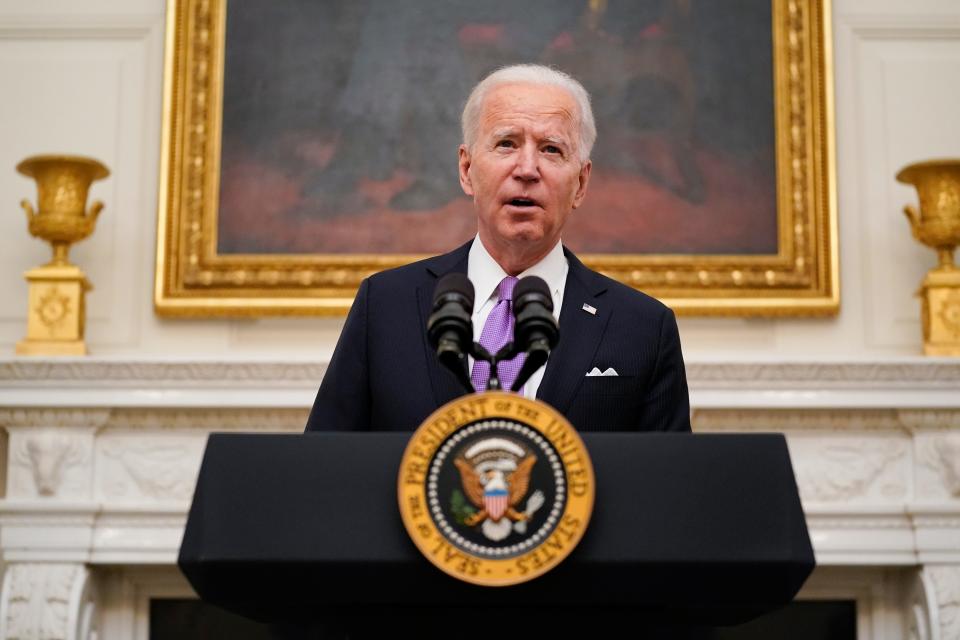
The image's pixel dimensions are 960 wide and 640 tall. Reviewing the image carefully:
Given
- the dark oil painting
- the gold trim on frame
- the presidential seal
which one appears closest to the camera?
the presidential seal

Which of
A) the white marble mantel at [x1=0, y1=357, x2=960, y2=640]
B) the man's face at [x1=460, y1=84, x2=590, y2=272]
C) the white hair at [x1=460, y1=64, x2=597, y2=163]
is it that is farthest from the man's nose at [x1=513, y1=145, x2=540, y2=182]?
the white marble mantel at [x1=0, y1=357, x2=960, y2=640]

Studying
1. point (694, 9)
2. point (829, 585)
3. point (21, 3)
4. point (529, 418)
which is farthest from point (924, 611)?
point (21, 3)

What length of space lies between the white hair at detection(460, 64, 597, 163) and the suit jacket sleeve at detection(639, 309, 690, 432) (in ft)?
1.33

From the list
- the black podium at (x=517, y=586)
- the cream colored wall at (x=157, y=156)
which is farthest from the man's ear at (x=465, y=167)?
the cream colored wall at (x=157, y=156)

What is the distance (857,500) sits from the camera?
4754 mm

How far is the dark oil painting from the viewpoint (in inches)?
204

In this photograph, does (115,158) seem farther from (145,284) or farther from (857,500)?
(857,500)

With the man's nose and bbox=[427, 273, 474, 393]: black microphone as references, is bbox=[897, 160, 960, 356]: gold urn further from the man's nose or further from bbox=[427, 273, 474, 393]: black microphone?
bbox=[427, 273, 474, 393]: black microphone

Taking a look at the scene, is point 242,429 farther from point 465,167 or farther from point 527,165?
point 527,165

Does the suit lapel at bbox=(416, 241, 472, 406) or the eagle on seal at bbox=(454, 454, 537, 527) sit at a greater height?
the suit lapel at bbox=(416, 241, 472, 406)

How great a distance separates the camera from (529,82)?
217cm

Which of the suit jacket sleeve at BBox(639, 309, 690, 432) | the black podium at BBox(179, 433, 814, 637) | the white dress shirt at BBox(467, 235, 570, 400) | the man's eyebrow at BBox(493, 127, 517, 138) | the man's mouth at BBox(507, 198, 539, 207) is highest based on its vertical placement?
the man's eyebrow at BBox(493, 127, 517, 138)

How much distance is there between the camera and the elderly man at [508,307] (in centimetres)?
197

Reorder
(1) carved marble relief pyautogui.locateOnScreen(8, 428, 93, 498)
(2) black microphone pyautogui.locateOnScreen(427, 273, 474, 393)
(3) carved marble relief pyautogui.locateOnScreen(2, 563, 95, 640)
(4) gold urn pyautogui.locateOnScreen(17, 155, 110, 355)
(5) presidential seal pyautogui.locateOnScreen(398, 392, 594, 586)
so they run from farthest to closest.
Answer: (4) gold urn pyautogui.locateOnScreen(17, 155, 110, 355) < (1) carved marble relief pyautogui.locateOnScreen(8, 428, 93, 498) < (3) carved marble relief pyautogui.locateOnScreen(2, 563, 95, 640) < (2) black microphone pyautogui.locateOnScreen(427, 273, 474, 393) < (5) presidential seal pyautogui.locateOnScreen(398, 392, 594, 586)
